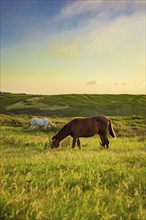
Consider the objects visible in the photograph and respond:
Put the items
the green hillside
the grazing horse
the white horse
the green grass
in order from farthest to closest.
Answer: the green hillside → the white horse → the grazing horse → the green grass

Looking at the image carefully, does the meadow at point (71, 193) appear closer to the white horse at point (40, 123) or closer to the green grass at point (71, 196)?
the green grass at point (71, 196)

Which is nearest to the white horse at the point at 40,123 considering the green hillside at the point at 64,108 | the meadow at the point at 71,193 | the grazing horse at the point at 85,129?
the grazing horse at the point at 85,129

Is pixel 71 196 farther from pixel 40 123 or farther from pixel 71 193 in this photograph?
pixel 40 123

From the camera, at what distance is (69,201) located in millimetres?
6090

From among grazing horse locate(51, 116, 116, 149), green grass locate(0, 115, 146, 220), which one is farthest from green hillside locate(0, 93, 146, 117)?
green grass locate(0, 115, 146, 220)

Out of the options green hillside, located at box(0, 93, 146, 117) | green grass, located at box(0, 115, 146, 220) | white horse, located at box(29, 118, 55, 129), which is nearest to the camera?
green grass, located at box(0, 115, 146, 220)

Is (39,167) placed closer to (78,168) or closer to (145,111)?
(78,168)

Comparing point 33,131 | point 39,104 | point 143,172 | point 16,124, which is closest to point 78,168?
point 143,172

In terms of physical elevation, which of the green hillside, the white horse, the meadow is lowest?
the meadow

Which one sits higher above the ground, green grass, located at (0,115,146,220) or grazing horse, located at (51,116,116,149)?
grazing horse, located at (51,116,116,149)

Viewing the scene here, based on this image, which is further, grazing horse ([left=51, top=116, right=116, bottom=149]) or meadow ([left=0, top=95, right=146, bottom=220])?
grazing horse ([left=51, top=116, right=116, bottom=149])

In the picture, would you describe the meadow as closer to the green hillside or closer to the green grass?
the green grass

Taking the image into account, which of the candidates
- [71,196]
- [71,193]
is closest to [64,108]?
[71,193]

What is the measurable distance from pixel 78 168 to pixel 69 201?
3.57 metres
